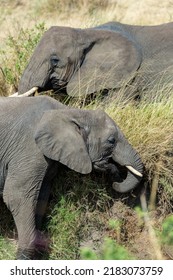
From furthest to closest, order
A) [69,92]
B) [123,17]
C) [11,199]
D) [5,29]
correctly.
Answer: [123,17] < [5,29] < [69,92] < [11,199]

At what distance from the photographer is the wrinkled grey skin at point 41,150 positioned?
6199 millimetres

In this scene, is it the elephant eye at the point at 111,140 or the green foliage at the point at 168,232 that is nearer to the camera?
the green foliage at the point at 168,232

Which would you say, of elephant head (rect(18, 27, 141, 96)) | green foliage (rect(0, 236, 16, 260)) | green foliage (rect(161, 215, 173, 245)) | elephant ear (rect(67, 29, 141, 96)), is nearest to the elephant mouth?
green foliage (rect(0, 236, 16, 260))

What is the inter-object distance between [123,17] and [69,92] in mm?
3735

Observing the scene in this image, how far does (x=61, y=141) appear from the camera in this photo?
244 inches

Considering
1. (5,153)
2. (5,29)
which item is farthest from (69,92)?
(5,29)

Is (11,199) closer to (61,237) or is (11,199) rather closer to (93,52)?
(61,237)

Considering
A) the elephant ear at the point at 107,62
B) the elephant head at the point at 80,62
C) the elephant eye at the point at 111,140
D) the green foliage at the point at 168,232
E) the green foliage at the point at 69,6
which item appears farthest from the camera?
the green foliage at the point at 69,6

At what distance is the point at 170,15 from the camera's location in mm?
10750

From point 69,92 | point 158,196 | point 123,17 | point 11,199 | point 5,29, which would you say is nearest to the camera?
point 11,199

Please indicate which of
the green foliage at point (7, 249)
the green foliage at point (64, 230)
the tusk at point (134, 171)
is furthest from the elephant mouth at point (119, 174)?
the green foliage at point (7, 249)

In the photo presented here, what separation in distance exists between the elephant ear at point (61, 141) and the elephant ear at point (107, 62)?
5.33ft

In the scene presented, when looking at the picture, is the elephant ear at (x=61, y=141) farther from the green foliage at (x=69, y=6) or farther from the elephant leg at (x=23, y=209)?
the green foliage at (x=69, y=6)

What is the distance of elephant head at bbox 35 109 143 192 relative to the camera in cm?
619
